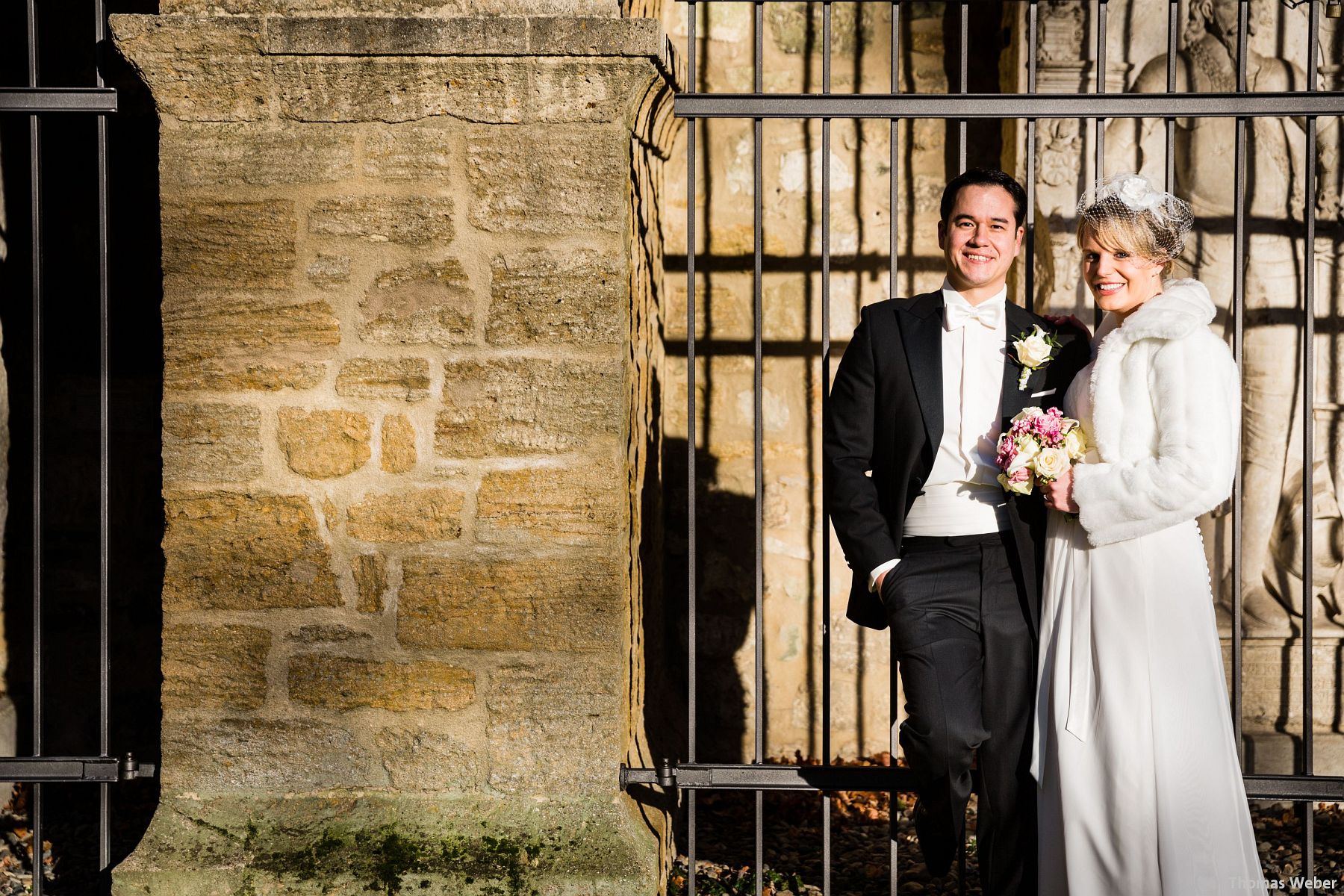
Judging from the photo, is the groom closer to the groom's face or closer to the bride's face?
the groom's face

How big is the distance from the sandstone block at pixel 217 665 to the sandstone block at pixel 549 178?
1.17 metres

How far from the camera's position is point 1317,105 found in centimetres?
315

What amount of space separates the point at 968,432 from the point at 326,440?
1.52 meters

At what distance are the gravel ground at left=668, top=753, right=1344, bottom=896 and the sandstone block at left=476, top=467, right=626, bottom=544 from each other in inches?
51.7

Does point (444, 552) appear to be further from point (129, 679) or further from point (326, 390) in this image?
point (129, 679)

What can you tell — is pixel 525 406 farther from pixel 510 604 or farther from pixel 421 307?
pixel 510 604

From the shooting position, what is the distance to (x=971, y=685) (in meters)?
2.79

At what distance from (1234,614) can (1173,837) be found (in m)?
0.87

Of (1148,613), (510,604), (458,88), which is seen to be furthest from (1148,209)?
(510,604)

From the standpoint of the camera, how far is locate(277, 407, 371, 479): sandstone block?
2990 mm

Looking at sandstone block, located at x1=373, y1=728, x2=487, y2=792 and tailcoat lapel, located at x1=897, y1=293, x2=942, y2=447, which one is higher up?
tailcoat lapel, located at x1=897, y1=293, x2=942, y2=447

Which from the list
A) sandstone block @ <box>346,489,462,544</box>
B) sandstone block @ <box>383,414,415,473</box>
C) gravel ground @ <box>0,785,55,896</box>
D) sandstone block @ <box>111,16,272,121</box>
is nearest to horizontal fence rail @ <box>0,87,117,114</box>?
sandstone block @ <box>111,16,272,121</box>

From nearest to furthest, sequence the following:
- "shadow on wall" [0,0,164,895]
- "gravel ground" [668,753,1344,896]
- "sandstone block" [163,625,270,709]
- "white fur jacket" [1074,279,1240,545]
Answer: "white fur jacket" [1074,279,1240,545] < "sandstone block" [163,625,270,709] < "gravel ground" [668,753,1344,896] < "shadow on wall" [0,0,164,895]

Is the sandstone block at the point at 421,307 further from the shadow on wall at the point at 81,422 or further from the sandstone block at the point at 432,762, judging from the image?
the shadow on wall at the point at 81,422
